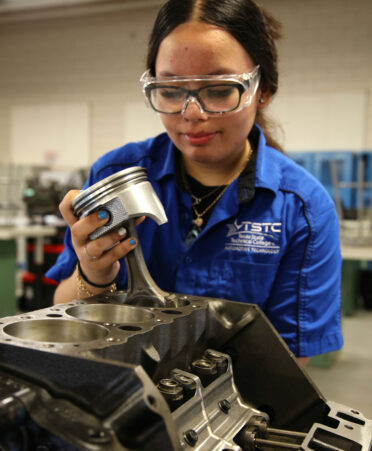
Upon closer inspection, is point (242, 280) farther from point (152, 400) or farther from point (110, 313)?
point (152, 400)

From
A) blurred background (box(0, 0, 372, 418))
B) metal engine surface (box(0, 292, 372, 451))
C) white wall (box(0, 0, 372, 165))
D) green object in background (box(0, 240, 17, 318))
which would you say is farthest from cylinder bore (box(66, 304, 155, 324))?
white wall (box(0, 0, 372, 165))

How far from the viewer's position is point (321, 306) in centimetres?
106

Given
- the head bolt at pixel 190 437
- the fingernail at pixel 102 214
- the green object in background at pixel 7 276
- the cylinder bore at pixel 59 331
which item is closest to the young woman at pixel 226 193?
the fingernail at pixel 102 214

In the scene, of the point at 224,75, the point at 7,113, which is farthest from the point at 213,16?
the point at 7,113

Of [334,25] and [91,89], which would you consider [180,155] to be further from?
[91,89]

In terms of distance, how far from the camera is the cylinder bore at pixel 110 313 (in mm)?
701

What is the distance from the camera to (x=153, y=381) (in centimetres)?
62

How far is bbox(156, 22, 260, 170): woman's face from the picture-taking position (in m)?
0.90

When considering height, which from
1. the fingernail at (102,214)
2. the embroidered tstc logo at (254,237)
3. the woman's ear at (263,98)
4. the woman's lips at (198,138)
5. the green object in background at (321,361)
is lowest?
the green object in background at (321,361)

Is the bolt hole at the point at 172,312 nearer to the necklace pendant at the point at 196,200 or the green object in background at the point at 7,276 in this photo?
the necklace pendant at the point at 196,200

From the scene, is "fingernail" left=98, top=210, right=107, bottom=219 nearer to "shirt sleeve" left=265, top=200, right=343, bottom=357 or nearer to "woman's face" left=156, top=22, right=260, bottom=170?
"woman's face" left=156, top=22, right=260, bottom=170

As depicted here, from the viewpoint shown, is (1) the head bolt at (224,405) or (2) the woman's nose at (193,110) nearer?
(1) the head bolt at (224,405)

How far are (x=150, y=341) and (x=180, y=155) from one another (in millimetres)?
714

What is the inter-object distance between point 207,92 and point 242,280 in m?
0.44
